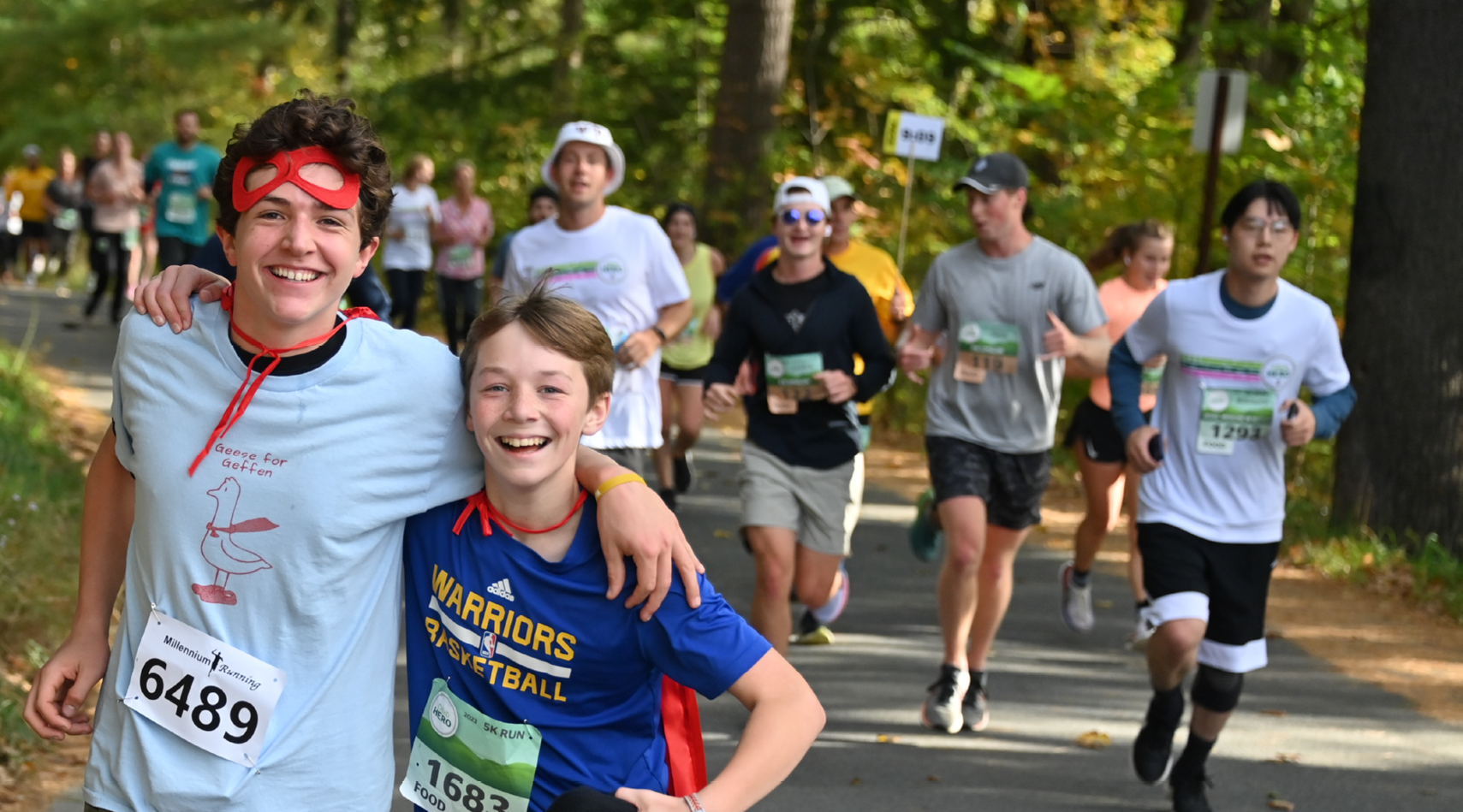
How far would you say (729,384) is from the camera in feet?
21.9

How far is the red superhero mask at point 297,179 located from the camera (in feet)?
8.80

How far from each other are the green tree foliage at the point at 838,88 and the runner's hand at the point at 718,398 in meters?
7.50

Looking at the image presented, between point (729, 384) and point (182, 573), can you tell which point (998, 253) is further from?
point (182, 573)

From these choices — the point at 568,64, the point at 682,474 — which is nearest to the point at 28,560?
the point at 682,474

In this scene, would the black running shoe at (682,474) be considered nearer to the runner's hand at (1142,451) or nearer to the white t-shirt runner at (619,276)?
the white t-shirt runner at (619,276)

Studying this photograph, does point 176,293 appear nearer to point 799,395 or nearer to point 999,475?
point 799,395

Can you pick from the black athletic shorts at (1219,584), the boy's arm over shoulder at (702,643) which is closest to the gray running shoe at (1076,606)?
the black athletic shorts at (1219,584)

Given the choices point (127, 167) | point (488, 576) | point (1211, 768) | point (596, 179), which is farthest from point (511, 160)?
point (488, 576)

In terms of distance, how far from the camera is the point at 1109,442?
341 inches

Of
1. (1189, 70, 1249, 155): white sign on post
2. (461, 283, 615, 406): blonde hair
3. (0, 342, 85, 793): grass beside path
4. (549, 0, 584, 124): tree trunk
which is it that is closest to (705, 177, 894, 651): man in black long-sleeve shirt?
(0, 342, 85, 793): grass beside path

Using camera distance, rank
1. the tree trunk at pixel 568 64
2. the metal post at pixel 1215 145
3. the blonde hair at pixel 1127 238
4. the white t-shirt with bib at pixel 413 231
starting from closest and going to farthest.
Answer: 1. the blonde hair at pixel 1127 238
2. the metal post at pixel 1215 145
3. the white t-shirt with bib at pixel 413 231
4. the tree trunk at pixel 568 64

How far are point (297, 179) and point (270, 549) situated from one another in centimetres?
63

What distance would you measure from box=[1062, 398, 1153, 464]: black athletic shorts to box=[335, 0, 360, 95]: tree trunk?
2529 centimetres

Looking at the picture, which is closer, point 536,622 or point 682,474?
point 536,622
